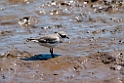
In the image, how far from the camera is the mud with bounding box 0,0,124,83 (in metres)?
9.38

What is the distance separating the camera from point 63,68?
9695mm

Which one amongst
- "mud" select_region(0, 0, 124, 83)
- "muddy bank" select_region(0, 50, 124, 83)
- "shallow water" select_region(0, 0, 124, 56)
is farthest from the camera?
"shallow water" select_region(0, 0, 124, 56)

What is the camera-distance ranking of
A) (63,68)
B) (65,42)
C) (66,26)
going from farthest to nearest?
(66,26) → (65,42) → (63,68)

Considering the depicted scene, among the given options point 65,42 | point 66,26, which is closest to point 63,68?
point 65,42

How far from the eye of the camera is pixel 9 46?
443 inches

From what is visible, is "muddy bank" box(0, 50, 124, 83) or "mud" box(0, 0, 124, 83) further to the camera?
"mud" box(0, 0, 124, 83)

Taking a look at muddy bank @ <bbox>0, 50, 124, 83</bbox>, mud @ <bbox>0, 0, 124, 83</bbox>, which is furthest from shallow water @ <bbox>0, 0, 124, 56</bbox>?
muddy bank @ <bbox>0, 50, 124, 83</bbox>

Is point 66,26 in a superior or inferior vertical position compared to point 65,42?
superior

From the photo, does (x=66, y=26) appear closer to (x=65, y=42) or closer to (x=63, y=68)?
(x=65, y=42)

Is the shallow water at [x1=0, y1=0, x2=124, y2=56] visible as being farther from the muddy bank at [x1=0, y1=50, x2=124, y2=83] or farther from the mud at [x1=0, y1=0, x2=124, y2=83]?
the muddy bank at [x1=0, y1=50, x2=124, y2=83]

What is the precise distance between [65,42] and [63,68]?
1.96 m

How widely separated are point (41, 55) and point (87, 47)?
1.35m

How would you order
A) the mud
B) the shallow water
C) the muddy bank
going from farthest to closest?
the shallow water, the mud, the muddy bank

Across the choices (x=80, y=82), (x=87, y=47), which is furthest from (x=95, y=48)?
(x=80, y=82)
